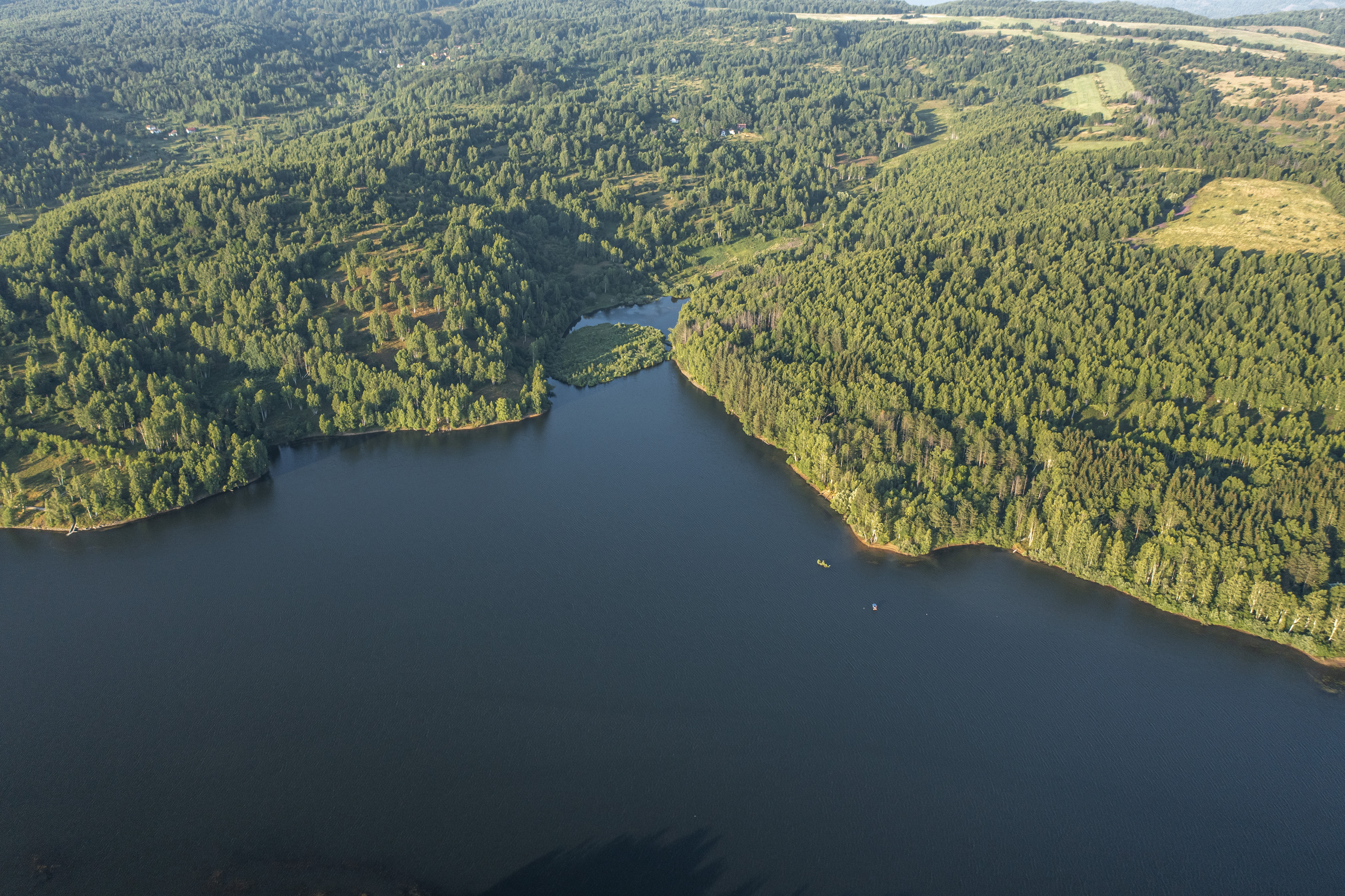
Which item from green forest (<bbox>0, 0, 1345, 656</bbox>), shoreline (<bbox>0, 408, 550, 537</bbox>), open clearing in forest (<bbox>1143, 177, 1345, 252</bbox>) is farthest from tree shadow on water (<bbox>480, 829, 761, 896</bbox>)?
open clearing in forest (<bbox>1143, 177, 1345, 252</bbox>)

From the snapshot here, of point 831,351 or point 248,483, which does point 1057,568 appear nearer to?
point 831,351

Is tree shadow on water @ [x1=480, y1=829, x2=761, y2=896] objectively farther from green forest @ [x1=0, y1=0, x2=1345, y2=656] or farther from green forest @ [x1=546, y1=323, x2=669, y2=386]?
green forest @ [x1=546, y1=323, x2=669, y2=386]

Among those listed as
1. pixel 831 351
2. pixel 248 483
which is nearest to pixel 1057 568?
pixel 831 351

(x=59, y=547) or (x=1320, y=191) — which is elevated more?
(x=1320, y=191)

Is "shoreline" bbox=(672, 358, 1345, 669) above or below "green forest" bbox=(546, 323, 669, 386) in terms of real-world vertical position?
below

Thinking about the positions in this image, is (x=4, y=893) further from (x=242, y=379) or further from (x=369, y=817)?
(x=242, y=379)

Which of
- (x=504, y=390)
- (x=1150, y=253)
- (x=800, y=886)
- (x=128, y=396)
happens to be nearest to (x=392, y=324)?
(x=504, y=390)

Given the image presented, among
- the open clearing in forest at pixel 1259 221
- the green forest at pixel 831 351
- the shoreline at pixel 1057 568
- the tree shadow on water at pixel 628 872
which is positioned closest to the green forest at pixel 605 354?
the green forest at pixel 831 351
